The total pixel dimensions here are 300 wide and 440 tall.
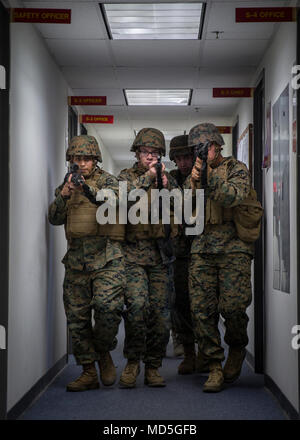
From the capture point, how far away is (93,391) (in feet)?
13.6

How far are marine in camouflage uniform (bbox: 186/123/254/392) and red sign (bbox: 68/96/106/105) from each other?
4.84ft

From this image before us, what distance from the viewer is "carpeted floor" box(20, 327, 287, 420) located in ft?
11.4

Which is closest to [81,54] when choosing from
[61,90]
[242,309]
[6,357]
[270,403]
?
[61,90]

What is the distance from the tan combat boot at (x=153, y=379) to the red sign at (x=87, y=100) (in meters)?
2.35

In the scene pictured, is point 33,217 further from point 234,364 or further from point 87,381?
point 234,364

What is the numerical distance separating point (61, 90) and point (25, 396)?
264 centimetres

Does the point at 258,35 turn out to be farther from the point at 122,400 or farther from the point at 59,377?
the point at 59,377

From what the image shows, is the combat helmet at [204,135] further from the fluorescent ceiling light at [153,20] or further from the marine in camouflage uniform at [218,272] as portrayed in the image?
the fluorescent ceiling light at [153,20]

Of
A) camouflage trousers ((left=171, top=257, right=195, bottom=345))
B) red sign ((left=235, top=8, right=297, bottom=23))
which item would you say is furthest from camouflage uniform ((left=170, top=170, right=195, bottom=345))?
red sign ((left=235, top=8, right=297, bottom=23))

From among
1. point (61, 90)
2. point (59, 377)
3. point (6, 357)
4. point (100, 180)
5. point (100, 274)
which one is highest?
point (61, 90)

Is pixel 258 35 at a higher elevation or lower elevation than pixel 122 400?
higher

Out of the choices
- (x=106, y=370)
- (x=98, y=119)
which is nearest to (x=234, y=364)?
(x=106, y=370)

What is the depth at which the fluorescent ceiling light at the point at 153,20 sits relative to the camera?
394 centimetres

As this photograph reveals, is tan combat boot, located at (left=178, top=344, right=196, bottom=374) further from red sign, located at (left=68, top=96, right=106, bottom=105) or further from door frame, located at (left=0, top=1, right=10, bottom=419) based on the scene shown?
red sign, located at (left=68, top=96, right=106, bottom=105)
